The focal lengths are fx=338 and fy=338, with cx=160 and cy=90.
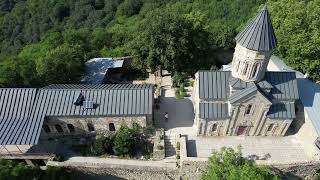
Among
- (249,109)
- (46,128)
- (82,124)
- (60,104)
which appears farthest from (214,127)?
(46,128)

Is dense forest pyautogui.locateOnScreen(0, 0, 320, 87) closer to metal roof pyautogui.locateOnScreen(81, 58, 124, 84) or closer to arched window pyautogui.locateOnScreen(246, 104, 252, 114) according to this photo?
metal roof pyautogui.locateOnScreen(81, 58, 124, 84)

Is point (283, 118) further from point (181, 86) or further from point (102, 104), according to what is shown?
point (102, 104)

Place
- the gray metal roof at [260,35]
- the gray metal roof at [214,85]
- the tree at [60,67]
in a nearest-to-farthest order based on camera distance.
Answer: the gray metal roof at [260,35]
the gray metal roof at [214,85]
the tree at [60,67]

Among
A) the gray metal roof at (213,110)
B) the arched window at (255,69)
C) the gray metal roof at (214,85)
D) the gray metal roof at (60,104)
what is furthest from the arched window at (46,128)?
the arched window at (255,69)

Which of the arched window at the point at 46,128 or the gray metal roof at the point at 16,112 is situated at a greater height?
the gray metal roof at the point at 16,112

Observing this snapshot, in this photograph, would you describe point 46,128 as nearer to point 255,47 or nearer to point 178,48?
point 178,48

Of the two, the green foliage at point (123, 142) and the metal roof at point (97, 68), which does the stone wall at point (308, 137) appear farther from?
the metal roof at point (97, 68)

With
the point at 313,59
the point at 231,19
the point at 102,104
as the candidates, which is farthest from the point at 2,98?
the point at 231,19
